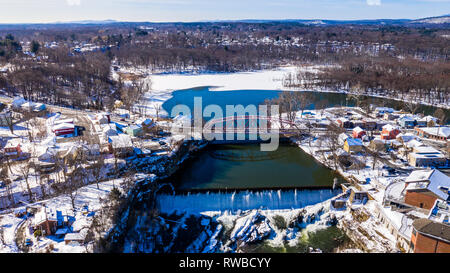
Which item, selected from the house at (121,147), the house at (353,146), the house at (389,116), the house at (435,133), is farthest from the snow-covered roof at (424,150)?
the house at (121,147)

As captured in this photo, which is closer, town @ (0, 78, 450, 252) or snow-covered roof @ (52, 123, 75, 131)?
town @ (0, 78, 450, 252)

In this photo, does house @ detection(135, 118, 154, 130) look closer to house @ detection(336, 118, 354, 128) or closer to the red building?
the red building

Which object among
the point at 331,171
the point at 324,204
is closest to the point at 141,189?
the point at 324,204

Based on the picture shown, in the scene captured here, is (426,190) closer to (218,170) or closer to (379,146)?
(379,146)

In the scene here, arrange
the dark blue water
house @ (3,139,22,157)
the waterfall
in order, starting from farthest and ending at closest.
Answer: the dark blue water, house @ (3,139,22,157), the waterfall

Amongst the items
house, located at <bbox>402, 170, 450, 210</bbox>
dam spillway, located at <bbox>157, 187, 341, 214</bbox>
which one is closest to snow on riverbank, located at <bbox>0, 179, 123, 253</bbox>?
dam spillway, located at <bbox>157, 187, 341, 214</bbox>

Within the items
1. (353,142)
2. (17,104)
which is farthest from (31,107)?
(353,142)

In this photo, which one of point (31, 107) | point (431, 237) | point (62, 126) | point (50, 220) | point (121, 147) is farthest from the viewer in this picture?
point (31, 107)

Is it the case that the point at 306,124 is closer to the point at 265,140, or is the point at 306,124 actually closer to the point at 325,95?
the point at 265,140
